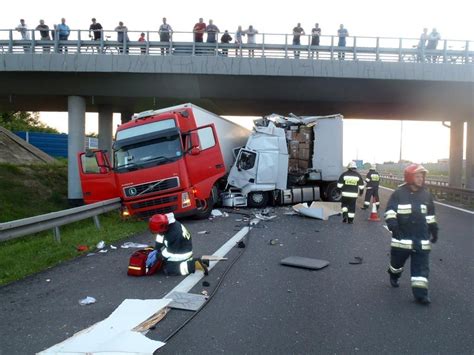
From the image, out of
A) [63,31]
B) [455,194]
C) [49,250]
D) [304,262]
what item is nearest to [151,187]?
[49,250]

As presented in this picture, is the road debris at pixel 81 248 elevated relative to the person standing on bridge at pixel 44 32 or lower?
lower

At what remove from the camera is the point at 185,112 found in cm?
1310

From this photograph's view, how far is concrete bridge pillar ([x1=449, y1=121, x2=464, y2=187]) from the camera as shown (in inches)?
1067

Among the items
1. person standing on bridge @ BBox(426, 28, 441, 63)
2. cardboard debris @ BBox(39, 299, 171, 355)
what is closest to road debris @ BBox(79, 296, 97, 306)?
cardboard debris @ BBox(39, 299, 171, 355)

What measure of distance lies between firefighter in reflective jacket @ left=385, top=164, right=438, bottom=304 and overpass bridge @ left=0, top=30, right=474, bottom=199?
13587mm

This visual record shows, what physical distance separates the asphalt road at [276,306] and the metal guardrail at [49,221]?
3.78ft

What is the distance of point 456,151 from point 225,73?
16.3 meters

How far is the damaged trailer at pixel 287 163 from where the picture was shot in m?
16.2

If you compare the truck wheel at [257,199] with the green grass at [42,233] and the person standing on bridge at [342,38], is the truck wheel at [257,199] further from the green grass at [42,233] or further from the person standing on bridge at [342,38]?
the person standing on bridge at [342,38]

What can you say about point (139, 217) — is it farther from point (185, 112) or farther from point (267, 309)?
point (267, 309)

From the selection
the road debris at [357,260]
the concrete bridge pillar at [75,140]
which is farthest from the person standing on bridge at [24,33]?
the road debris at [357,260]

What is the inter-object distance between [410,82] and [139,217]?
514 inches

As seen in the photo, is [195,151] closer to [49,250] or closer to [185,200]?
[185,200]

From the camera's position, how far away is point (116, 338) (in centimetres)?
393
